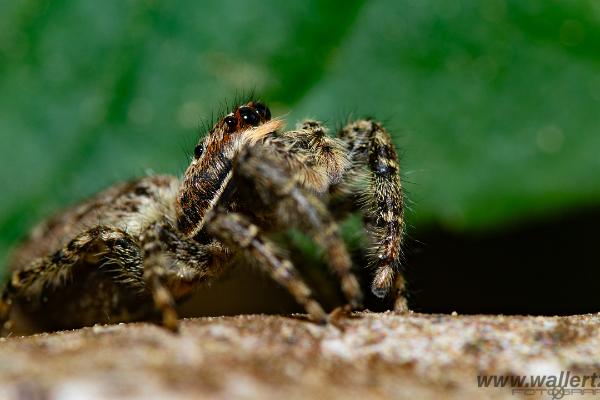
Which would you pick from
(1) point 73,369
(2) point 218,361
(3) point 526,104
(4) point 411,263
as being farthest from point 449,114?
(1) point 73,369

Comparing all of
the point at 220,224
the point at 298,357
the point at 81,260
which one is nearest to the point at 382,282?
the point at 220,224

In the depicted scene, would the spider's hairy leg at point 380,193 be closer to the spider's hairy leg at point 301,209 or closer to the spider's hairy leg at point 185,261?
the spider's hairy leg at point 301,209

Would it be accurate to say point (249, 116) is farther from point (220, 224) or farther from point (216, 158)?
point (220, 224)

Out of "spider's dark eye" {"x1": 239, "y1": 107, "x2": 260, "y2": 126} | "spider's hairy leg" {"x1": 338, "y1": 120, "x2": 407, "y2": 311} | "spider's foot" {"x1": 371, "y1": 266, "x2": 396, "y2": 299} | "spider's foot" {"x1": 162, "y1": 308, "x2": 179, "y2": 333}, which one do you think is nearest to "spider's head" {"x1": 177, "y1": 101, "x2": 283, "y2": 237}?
"spider's dark eye" {"x1": 239, "y1": 107, "x2": 260, "y2": 126}

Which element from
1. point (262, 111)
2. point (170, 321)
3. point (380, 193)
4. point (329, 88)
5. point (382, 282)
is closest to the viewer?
point (170, 321)

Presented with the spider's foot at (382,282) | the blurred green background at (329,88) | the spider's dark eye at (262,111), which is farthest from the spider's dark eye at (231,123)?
the blurred green background at (329,88)

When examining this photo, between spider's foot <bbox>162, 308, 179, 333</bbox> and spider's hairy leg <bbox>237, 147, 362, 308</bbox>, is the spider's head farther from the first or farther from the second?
spider's foot <bbox>162, 308, 179, 333</bbox>
